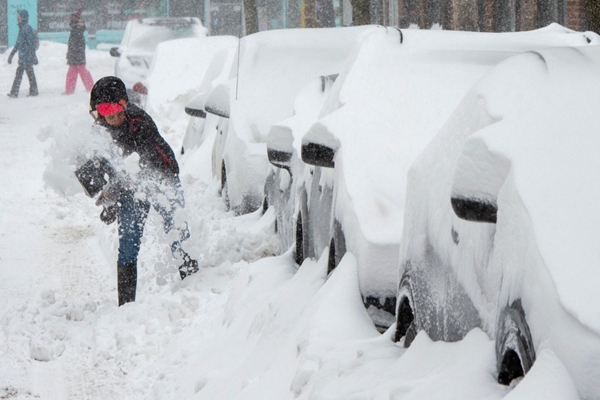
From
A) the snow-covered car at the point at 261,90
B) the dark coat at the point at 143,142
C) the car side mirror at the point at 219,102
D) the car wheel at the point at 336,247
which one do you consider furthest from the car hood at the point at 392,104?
the car side mirror at the point at 219,102

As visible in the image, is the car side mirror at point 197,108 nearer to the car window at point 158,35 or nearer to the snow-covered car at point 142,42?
the snow-covered car at point 142,42

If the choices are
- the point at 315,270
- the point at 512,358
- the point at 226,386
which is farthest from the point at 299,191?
the point at 512,358

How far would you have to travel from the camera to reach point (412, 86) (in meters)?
5.34

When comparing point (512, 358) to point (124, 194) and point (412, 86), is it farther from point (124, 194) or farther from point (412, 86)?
point (124, 194)

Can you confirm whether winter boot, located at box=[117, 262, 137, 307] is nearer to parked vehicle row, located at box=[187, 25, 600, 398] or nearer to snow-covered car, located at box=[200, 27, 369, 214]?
parked vehicle row, located at box=[187, 25, 600, 398]

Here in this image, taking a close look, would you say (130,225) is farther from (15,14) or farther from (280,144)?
(15,14)

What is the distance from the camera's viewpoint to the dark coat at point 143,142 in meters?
6.89

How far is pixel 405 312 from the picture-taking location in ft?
13.4

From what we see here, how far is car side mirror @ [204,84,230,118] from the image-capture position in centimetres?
877

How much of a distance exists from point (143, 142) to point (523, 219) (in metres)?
4.67

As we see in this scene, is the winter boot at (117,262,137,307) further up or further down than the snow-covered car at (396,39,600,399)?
further down

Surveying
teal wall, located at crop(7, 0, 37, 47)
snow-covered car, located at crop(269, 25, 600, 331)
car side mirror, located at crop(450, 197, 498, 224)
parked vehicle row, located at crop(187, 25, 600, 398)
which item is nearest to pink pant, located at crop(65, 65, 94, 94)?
teal wall, located at crop(7, 0, 37, 47)

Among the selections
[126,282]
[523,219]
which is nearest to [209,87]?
[126,282]

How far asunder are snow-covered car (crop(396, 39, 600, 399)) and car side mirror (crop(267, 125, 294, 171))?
2.75 meters
